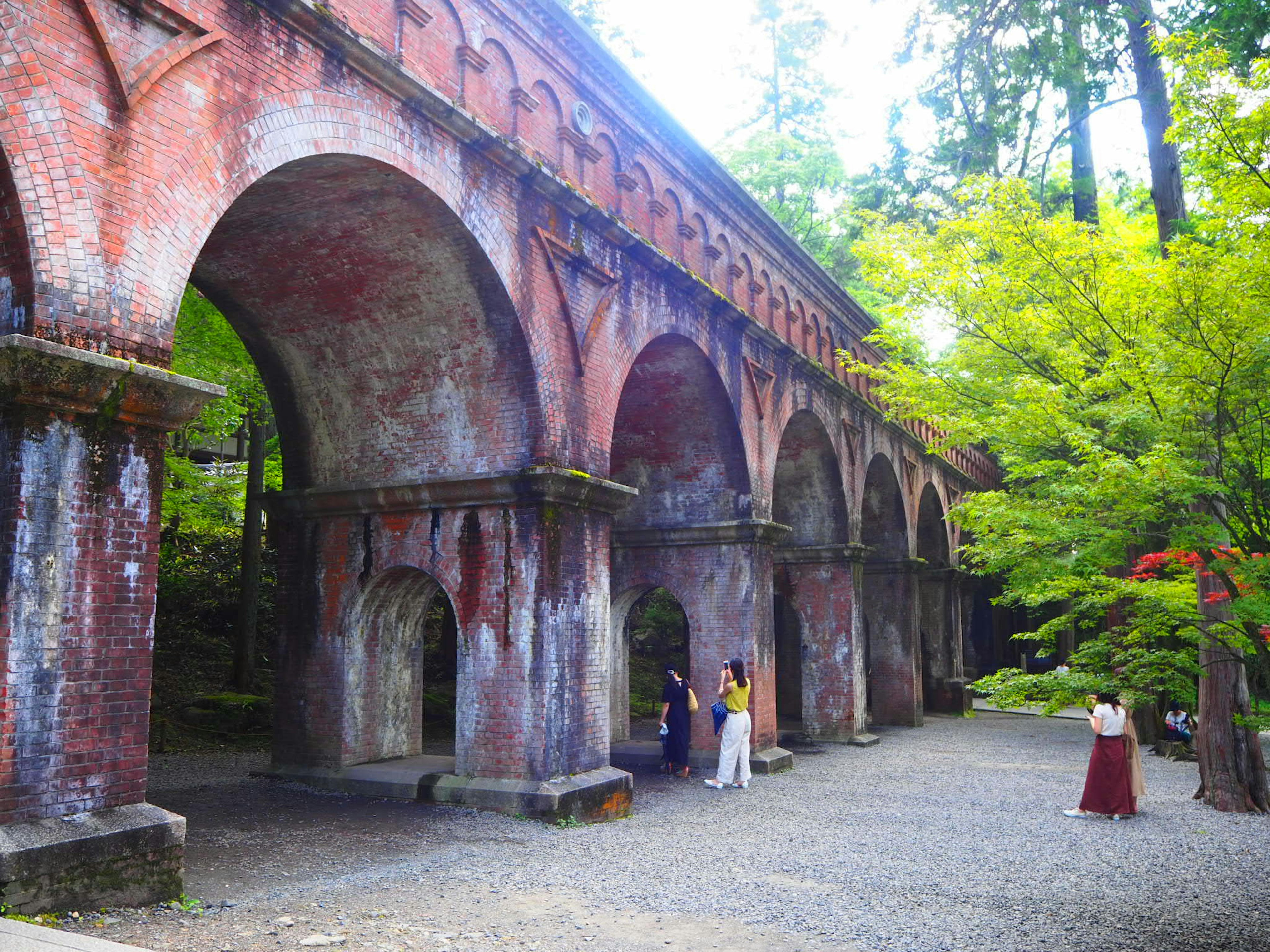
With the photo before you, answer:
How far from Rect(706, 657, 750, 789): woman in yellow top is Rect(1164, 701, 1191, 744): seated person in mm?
8503

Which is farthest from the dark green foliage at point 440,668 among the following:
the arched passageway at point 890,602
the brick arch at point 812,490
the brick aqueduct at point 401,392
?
the arched passageway at point 890,602

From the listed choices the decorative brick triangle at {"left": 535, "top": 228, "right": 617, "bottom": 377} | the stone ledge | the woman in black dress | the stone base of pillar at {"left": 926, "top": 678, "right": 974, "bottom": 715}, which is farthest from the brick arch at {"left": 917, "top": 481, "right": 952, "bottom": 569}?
the stone ledge

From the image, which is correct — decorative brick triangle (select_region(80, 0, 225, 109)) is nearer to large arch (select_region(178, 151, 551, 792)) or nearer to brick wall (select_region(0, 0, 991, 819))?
brick wall (select_region(0, 0, 991, 819))

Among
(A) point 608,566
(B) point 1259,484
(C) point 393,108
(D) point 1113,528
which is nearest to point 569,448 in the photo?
(A) point 608,566

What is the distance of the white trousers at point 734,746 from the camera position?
12.6m

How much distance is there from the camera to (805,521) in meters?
18.7

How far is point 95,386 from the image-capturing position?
5430mm

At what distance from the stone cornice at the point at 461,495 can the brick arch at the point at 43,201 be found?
14.9ft

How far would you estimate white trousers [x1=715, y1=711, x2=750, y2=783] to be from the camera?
12.6 meters

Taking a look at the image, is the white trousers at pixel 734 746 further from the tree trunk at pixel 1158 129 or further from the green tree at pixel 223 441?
the green tree at pixel 223 441

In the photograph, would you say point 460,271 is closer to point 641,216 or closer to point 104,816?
point 641,216

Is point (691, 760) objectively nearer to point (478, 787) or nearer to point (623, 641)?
point (623, 641)

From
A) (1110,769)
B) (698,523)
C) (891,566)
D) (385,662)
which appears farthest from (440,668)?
(1110,769)

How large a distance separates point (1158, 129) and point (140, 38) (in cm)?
1082
